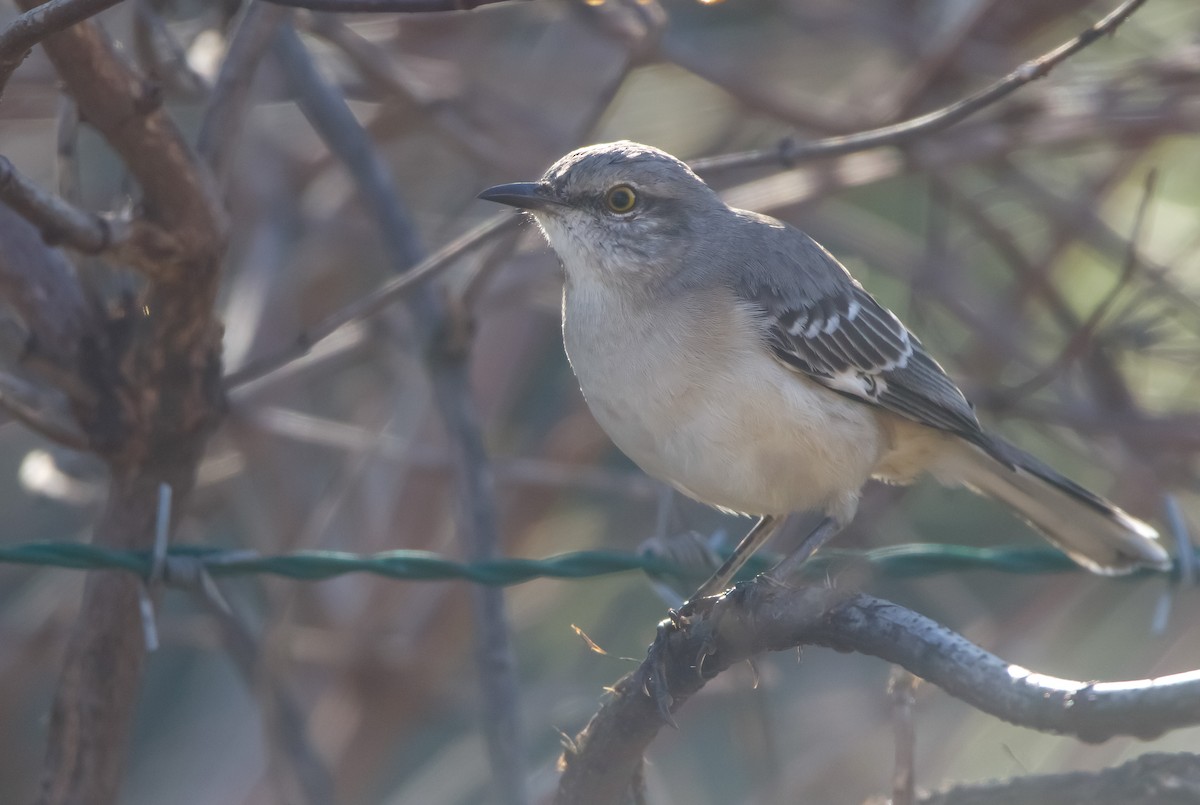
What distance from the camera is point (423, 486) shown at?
6.35 metres

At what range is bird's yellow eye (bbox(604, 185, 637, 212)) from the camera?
12.9ft

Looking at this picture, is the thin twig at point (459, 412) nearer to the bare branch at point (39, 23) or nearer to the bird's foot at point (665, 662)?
the bird's foot at point (665, 662)

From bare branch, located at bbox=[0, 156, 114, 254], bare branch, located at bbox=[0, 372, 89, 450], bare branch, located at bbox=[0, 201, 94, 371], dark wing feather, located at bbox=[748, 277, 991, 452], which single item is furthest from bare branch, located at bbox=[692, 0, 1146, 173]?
bare branch, located at bbox=[0, 372, 89, 450]

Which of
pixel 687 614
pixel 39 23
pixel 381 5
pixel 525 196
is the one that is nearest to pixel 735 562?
pixel 687 614

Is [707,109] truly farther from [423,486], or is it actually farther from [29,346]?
[29,346]

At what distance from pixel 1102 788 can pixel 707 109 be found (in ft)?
16.9

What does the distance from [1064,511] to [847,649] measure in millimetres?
2219

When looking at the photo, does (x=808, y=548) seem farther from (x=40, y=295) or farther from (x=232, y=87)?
(x=40, y=295)

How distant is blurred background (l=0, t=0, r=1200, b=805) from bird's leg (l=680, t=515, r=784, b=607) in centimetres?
101

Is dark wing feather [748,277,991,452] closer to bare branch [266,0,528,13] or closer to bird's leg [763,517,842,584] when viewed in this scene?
bird's leg [763,517,842,584]

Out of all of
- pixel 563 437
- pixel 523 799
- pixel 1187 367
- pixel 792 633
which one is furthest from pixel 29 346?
pixel 1187 367

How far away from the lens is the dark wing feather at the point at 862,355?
374 centimetres

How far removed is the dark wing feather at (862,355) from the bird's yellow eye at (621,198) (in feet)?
1.76

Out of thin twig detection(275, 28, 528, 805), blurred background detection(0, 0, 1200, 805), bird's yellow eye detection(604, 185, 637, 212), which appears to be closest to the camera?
bird's yellow eye detection(604, 185, 637, 212)
